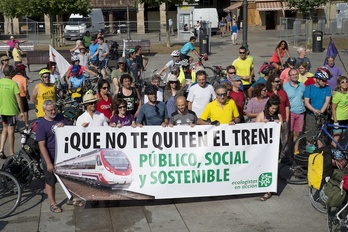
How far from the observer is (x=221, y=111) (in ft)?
28.6

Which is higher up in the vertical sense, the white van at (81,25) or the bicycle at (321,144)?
the white van at (81,25)

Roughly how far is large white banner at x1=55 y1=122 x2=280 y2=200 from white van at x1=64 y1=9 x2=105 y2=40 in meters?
35.1

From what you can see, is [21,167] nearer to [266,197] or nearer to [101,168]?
[101,168]

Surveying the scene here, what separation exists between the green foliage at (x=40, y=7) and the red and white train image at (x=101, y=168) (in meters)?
24.0

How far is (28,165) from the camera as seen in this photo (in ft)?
28.5

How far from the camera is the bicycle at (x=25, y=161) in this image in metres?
8.62

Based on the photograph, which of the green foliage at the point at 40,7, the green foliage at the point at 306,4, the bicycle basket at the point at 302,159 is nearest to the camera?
the bicycle basket at the point at 302,159

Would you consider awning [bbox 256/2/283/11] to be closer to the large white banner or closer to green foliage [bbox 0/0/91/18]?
green foliage [bbox 0/0/91/18]

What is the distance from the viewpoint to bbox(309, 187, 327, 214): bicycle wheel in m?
8.01

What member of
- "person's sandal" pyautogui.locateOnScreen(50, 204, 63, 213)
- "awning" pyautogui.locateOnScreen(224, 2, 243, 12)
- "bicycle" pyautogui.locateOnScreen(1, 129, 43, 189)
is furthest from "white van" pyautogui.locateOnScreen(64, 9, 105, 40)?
"person's sandal" pyautogui.locateOnScreen(50, 204, 63, 213)

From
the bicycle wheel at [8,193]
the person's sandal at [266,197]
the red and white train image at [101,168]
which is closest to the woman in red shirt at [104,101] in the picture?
the red and white train image at [101,168]

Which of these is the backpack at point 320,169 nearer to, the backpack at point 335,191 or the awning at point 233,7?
the backpack at point 335,191

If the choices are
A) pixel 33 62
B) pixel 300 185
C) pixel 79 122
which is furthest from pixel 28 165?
pixel 33 62

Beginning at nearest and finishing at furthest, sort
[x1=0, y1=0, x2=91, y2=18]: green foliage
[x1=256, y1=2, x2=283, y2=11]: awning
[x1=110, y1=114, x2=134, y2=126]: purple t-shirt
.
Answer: [x1=110, y1=114, x2=134, y2=126]: purple t-shirt, [x1=0, y1=0, x2=91, y2=18]: green foliage, [x1=256, y1=2, x2=283, y2=11]: awning
